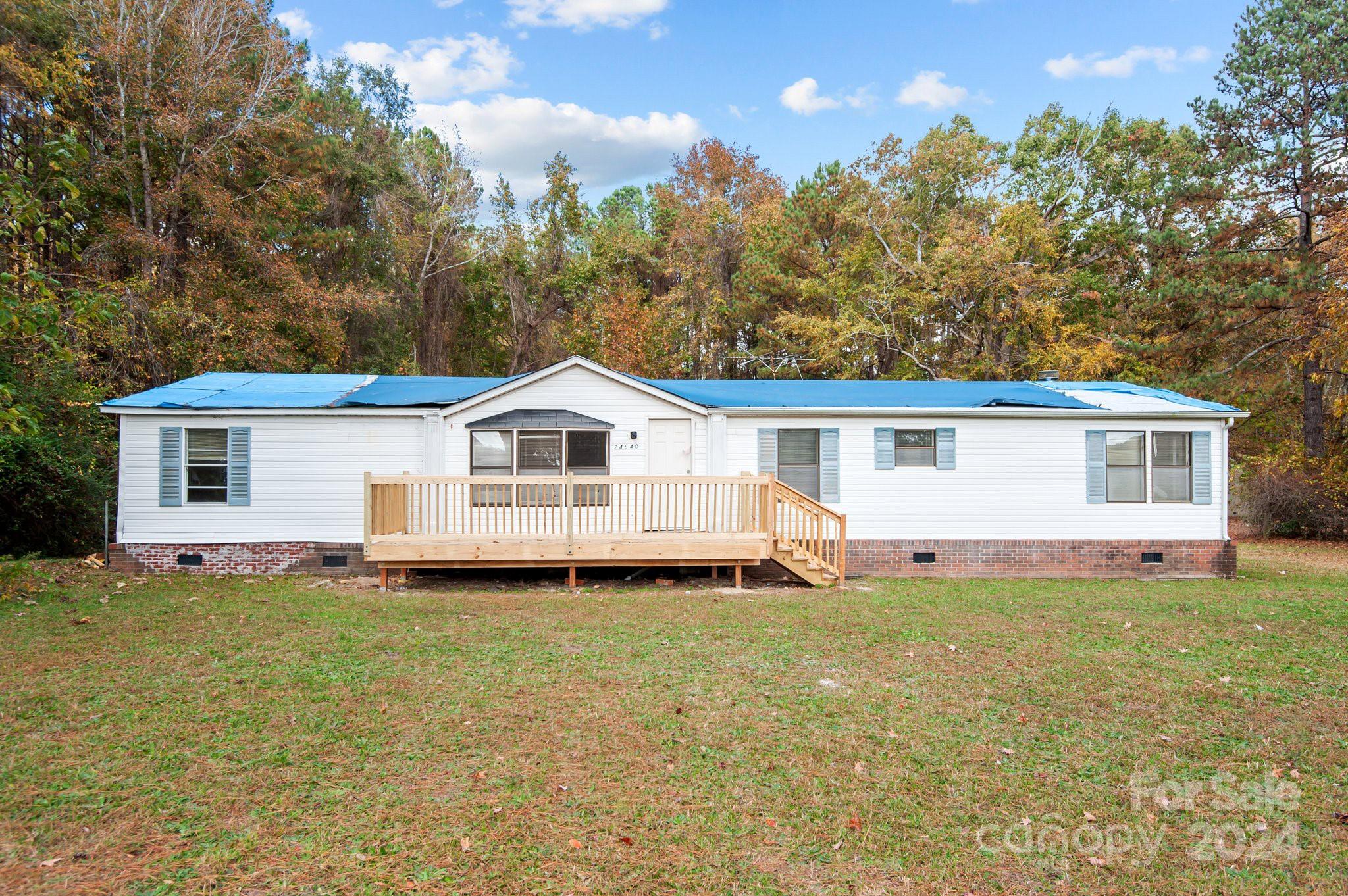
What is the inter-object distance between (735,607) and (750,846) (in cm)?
553

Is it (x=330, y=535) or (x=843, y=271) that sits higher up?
(x=843, y=271)

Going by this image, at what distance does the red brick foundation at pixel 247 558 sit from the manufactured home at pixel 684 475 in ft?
0.10

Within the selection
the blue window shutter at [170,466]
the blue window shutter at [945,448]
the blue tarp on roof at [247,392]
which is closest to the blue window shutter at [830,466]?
the blue window shutter at [945,448]

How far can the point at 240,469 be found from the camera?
11.3m

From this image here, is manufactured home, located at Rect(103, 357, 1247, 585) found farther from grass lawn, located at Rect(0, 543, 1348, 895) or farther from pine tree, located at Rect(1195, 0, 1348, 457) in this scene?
pine tree, located at Rect(1195, 0, 1348, 457)

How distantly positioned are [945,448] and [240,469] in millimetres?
10911

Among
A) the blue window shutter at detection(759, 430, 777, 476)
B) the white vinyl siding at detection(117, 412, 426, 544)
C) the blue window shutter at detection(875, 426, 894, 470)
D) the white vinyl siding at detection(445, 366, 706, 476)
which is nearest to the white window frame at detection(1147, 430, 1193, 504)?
the blue window shutter at detection(875, 426, 894, 470)

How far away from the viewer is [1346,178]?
1803cm

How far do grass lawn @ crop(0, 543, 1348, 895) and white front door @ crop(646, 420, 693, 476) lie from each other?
4321 mm

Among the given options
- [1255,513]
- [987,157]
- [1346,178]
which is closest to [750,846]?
[1255,513]

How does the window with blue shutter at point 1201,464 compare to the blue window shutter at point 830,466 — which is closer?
the blue window shutter at point 830,466

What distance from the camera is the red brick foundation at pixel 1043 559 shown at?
11898 mm

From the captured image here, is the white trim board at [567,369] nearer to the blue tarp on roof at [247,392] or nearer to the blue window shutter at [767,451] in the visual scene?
the blue window shutter at [767,451]

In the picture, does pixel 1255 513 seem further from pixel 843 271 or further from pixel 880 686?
pixel 880 686
